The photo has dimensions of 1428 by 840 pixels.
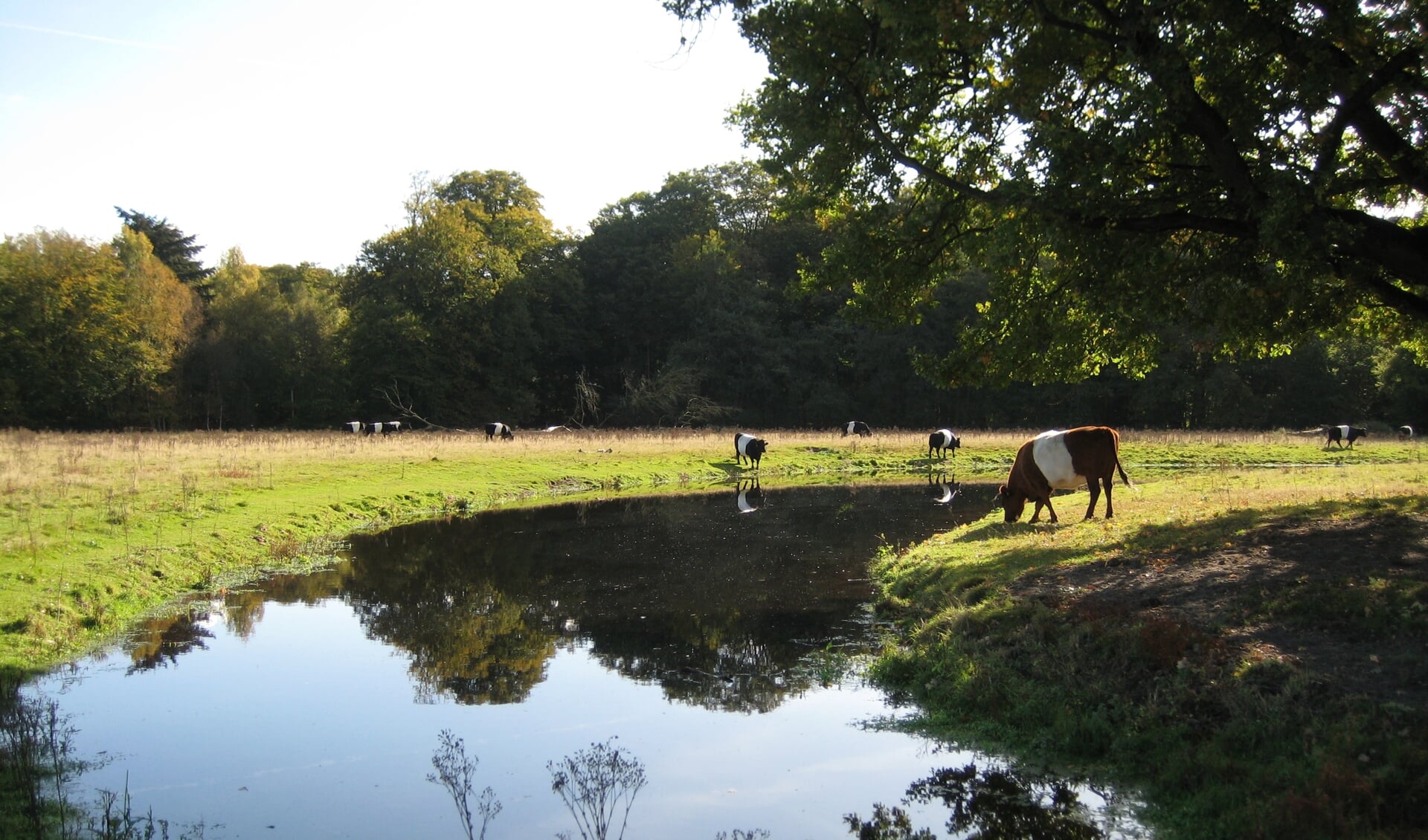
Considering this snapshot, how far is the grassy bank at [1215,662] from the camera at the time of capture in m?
5.88

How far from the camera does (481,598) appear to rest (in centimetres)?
1486

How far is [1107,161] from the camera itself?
9508 mm

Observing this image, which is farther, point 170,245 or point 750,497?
point 170,245

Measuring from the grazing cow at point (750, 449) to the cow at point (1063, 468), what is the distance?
20.3 m

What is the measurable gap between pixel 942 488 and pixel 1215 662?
23331 mm

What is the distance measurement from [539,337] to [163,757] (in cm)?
5697

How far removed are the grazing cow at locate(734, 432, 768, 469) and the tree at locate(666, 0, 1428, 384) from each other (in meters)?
23.7

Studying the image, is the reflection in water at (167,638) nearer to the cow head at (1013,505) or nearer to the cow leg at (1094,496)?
the cow head at (1013,505)

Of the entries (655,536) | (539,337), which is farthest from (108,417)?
(655,536)

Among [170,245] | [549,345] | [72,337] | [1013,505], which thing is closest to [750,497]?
[1013,505]

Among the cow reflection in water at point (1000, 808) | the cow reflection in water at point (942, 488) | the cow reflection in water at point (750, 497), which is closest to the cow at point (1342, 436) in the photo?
the cow reflection in water at point (942, 488)

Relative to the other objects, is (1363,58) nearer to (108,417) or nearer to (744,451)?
(744,451)

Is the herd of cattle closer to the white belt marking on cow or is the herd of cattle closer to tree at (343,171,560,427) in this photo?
the white belt marking on cow

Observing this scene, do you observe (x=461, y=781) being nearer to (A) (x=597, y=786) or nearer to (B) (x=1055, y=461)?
(A) (x=597, y=786)
